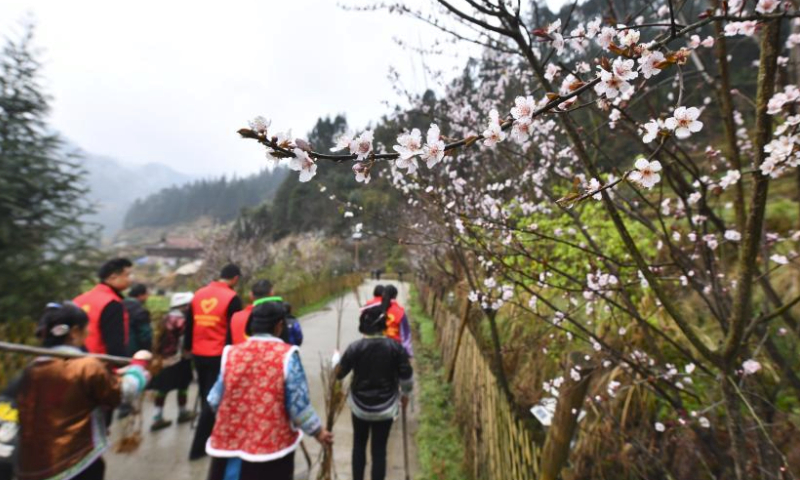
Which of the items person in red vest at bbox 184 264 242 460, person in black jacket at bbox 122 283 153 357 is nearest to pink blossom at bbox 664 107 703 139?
person in red vest at bbox 184 264 242 460

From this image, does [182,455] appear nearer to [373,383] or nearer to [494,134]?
[373,383]

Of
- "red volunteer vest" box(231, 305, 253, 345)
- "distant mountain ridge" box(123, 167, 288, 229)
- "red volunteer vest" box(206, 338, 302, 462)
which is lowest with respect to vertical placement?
"red volunteer vest" box(206, 338, 302, 462)

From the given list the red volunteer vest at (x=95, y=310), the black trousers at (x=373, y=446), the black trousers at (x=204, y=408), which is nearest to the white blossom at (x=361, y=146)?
the black trousers at (x=373, y=446)

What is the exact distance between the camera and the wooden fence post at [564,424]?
61.7 inches

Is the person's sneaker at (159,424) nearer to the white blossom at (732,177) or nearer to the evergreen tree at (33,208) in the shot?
the evergreen tree at (33,208)

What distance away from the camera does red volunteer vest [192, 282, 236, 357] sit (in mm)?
3554

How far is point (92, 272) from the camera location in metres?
6.94

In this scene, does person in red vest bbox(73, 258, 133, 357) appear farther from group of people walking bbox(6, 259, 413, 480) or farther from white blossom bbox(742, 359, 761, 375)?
white blossom bbox(742, 359, 761, 375)

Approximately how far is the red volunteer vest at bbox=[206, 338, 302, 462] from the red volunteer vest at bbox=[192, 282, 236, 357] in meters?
1.46

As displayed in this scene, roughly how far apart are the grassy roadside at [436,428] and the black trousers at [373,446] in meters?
0.71

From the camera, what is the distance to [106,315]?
10.1 feet

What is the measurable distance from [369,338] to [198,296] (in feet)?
6.07

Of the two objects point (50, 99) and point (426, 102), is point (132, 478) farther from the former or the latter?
point (50, 99)

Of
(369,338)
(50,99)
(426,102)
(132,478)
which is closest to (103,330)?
(132,478)
